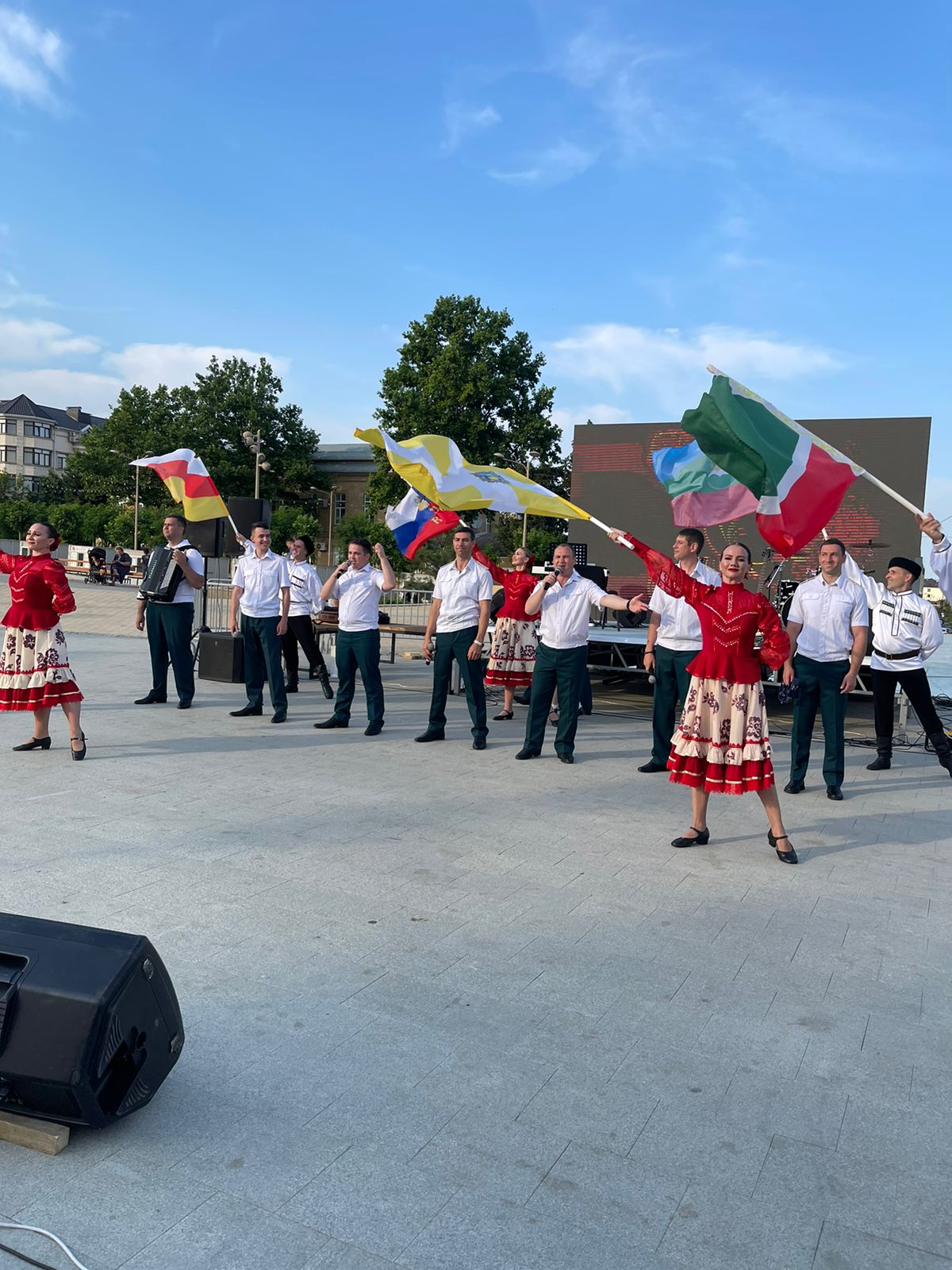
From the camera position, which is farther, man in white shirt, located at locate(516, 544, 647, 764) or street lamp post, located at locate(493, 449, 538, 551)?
street lamp post, located at locate(493, 449, 538, 551)

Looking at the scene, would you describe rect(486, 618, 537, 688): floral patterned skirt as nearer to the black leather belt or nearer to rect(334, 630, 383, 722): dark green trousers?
rect(334, 630, 383, 722): dark green trousers

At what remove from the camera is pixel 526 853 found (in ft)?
18.5

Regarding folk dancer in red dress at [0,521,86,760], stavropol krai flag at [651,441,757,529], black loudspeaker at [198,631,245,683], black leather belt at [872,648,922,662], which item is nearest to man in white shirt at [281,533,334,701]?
black loudspeaker at [198,631,245,683]

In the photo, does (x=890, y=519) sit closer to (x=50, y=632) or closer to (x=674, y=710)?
(x=674, y=710)

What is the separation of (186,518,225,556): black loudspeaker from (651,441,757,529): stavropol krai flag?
7.05m

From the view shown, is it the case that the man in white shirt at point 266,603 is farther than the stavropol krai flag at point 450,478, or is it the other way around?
the man in white shirt at point 266,603

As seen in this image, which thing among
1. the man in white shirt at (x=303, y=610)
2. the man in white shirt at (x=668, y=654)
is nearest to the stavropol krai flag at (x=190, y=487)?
the man in white shirt at (x=303, y=610)

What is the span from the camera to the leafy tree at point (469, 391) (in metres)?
48.6

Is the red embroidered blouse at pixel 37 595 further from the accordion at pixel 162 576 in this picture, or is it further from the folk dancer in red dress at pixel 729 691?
the folk dancer in red dress at pixel 729 691

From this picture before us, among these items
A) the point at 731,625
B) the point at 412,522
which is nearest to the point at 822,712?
the point at 731,625

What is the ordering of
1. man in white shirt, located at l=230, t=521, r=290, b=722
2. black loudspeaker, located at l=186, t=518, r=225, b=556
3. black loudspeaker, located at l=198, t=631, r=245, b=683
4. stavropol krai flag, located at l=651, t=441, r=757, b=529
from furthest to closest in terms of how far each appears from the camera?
black loudspeaker, located at l=186, t=518, r=225, b=556, black loudspeaker, located at l=198, t=631, r=245, b=683, man in white shirt, located at l=230, t=521, r=290, b=722, stavropol krai flag, located at l=651, t=441, r=757, b=529

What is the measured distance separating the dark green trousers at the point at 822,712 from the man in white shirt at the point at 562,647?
5.97 feet

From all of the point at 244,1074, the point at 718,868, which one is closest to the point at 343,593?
the point at 718,868

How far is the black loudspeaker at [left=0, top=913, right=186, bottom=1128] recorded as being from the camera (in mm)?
2521
